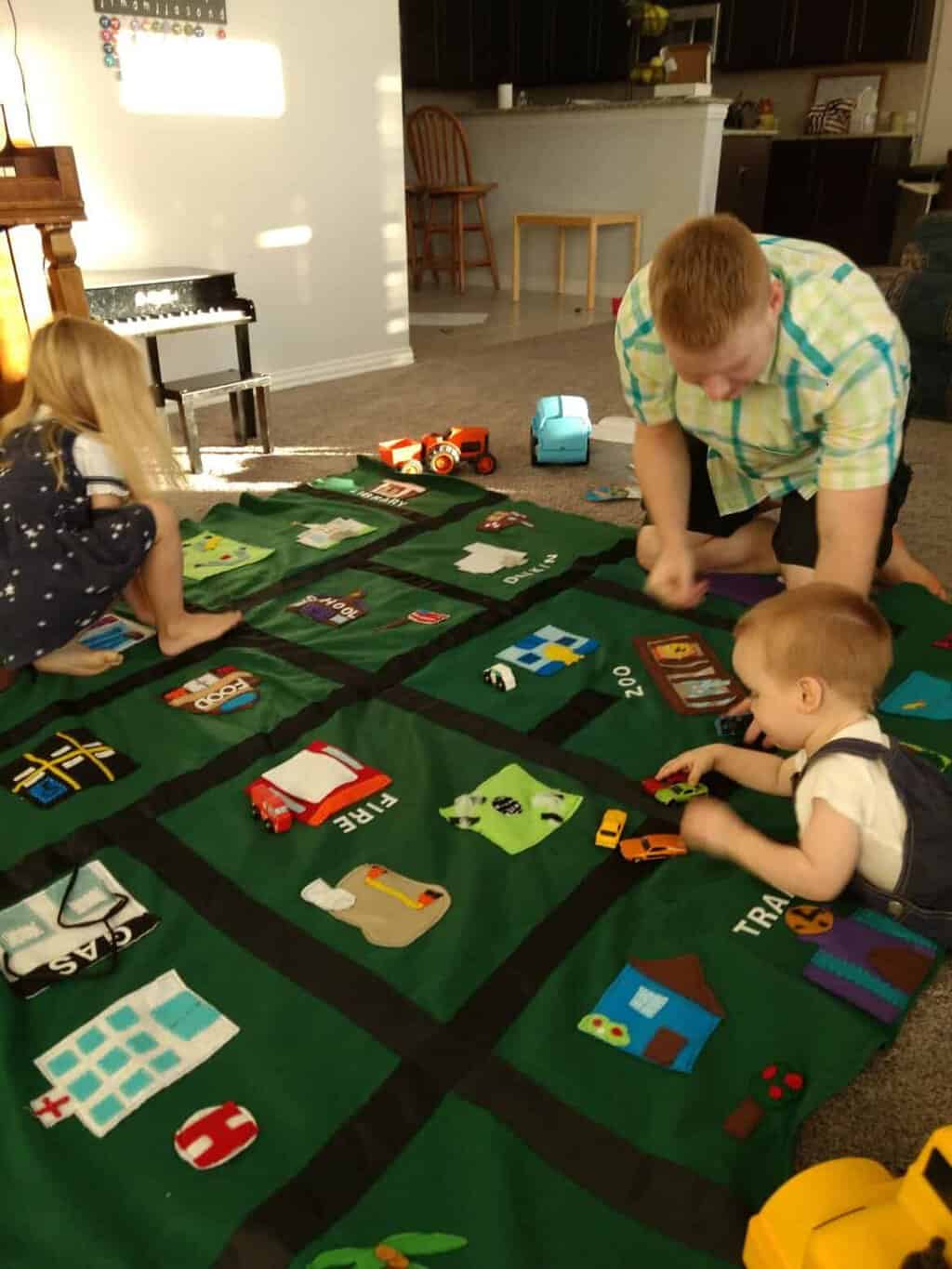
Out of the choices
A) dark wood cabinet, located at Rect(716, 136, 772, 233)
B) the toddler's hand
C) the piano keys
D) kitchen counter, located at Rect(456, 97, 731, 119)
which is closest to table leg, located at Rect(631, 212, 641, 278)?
kitchen counter, located at Rect(456, 97, 731, 119)

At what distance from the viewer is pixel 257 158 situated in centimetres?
329

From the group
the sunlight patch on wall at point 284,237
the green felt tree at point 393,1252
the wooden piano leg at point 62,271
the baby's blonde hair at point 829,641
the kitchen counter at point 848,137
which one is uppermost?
the kitchen counter at point 848,137

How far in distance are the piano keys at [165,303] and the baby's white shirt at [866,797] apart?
2043 millimetres

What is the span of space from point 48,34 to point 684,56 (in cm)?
402

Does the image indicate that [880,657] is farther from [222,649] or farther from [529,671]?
[222,649]

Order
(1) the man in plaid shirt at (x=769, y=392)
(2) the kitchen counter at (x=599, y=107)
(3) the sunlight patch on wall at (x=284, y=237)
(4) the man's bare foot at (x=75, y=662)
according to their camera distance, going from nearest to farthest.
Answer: (1) the man in plaid shirt at (x=769, y=392), (4) the man's bare foot at (x=75, y=662), (3) the sunlight patch on wall at (x=284, y=237), (2) the kitchen counter at (x=599, y=107)

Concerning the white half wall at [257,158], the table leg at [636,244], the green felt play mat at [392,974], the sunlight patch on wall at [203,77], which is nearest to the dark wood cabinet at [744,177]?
the table leg at [636,244]

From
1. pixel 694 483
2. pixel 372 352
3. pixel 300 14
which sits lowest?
pixel 372 352

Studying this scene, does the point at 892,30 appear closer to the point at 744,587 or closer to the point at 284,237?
the point at 284,237

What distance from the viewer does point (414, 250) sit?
20.6 feet

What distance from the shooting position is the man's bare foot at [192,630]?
1.66m

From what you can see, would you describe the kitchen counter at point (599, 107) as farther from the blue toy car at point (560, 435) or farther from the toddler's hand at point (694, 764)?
the toddler's hand at point (694, 764)

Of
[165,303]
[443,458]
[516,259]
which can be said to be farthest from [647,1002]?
[516,259]

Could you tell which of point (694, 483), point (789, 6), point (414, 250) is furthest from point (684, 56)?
point (694, 483)
